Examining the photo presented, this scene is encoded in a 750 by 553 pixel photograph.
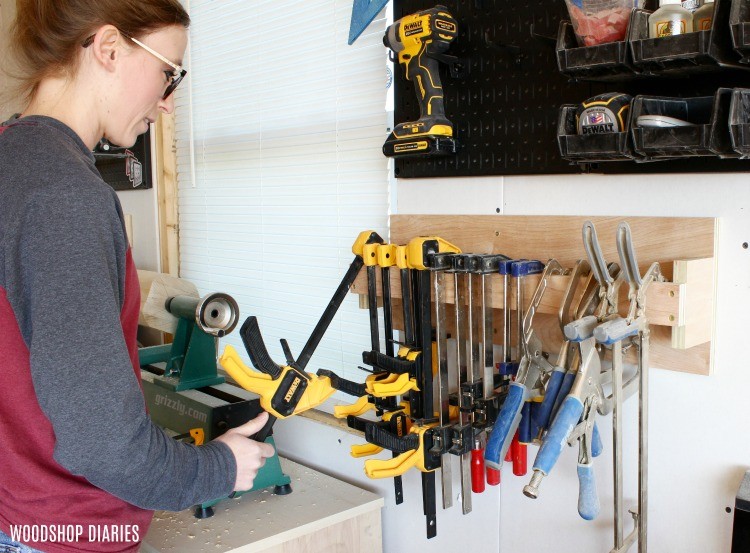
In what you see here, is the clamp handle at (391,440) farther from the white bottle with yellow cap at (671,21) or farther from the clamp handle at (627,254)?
the white bottle with yellow cap at (671,21)

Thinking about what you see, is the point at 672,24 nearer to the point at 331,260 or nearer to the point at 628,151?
the point at 628,151

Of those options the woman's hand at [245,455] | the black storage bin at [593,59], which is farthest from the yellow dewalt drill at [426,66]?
the woman's hand at [245,455]

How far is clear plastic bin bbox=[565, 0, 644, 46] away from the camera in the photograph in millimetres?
998

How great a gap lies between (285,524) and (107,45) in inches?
41.5

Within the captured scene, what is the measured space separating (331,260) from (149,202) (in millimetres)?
1107

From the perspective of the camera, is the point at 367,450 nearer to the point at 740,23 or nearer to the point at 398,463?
the point at 398,463

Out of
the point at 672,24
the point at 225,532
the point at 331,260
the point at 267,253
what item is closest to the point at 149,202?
the point at 267,253

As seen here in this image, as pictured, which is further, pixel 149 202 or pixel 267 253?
pixel 149 202

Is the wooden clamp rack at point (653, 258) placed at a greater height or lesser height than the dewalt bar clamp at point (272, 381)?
greater

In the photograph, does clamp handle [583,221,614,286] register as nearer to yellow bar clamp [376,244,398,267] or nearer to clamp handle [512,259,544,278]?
clamp handle [512,259,544,278]

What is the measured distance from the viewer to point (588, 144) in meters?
1.06

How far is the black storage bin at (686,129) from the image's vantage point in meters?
0.92

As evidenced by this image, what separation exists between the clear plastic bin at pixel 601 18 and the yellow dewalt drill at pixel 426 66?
1.20 feet

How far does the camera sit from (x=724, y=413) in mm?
1131
